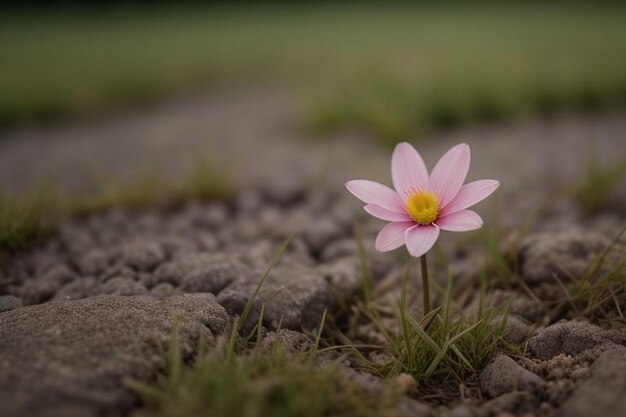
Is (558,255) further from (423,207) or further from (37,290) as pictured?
(37,290)

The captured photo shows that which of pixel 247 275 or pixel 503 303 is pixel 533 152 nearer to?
pixel 503 303

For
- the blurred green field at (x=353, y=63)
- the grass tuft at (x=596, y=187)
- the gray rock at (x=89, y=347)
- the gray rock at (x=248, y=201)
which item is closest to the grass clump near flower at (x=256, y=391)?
the gray rock at (x=89, y=347)

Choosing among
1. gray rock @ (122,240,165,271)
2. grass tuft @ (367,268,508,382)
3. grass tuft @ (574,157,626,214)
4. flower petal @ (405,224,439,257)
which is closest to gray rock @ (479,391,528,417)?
grass tuft @ (367,268,508,382)

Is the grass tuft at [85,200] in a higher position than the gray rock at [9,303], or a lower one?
higher

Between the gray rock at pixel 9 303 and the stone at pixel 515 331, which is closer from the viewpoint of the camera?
the stone at pixel 515 331

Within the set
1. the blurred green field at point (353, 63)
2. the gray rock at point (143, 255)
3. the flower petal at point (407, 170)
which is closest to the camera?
the flower petal at point (407, 170)

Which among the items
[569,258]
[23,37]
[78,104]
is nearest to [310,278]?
[569,258]

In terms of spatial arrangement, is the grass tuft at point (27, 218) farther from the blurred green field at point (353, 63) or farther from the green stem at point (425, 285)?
the blurred green field at point (353, 63)

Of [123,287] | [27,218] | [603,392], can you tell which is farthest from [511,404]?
[27,218]
